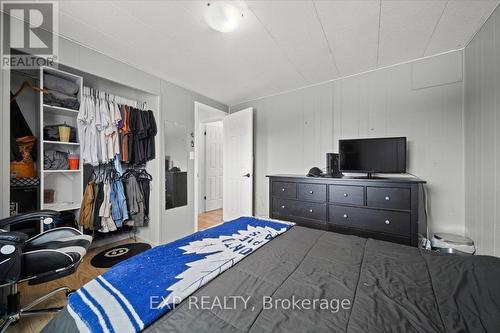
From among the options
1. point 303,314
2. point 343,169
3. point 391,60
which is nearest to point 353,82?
point 391,60

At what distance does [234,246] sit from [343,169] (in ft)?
6.46

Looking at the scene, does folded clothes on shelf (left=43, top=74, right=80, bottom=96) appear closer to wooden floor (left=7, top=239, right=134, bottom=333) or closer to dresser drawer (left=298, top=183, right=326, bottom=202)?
wooden floor (left=7, top=239, right=134, bottom=333)

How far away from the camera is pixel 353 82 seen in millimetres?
2795

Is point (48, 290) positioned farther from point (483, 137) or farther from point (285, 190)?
point (483, 137)

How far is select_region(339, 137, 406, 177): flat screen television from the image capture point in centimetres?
227

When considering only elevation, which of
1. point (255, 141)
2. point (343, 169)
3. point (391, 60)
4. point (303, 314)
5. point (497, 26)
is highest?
point (391, 60)

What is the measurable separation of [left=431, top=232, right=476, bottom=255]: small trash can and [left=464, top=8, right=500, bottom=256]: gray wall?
66mm

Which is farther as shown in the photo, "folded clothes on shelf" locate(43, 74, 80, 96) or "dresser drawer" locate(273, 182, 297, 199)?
"dresser drawer" locate(273, 182, 297, 199)

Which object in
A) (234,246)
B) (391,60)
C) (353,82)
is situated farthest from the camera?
(353,82)

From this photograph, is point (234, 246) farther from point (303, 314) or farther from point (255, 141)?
point (255, 141)

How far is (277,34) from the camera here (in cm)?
192

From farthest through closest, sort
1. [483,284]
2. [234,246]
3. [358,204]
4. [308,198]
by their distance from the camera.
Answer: [308,198] → [358,204] → [234,246] → [483,284]
